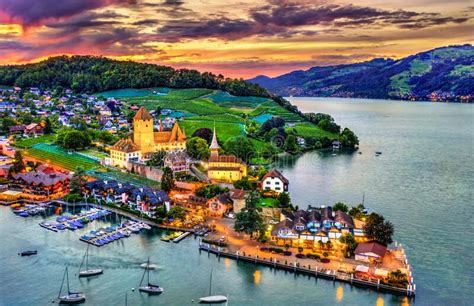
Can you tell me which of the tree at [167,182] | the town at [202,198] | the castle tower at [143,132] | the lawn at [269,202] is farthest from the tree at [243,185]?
the castle tower at [143,132]

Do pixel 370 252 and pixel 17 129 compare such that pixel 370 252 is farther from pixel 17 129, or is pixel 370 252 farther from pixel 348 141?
pixel 17 129

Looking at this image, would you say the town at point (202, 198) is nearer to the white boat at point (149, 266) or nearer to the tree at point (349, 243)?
the tree at point (349, 243)

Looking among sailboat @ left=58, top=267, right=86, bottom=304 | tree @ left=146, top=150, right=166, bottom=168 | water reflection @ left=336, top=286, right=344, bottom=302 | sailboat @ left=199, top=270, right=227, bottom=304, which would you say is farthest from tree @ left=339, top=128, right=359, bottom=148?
sailboat @ left=58, top=267, right=86, bottom=304

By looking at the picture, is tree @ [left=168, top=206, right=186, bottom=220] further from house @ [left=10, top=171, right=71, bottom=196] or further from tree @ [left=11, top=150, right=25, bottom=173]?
tree @ [left=11, top=150, right=25, bottom=173]

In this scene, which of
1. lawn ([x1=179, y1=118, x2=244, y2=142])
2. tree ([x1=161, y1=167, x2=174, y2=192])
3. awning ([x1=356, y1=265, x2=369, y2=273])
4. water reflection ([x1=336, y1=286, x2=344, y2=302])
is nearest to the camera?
water reflection ([x1=336, y1=286, x2=344, y2=302])

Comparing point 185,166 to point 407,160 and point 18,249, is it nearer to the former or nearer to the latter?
point 18,249

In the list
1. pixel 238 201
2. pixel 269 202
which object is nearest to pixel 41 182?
pixel 238 201

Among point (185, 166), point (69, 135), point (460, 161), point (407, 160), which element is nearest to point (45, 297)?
point (185, 166)
